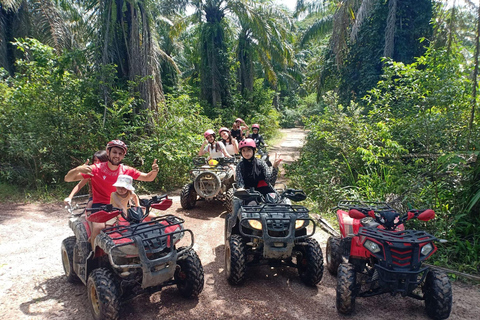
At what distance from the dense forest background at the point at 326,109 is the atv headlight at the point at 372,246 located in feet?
6.93

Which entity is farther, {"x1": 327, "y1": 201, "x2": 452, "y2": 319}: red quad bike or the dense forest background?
the dense forest background

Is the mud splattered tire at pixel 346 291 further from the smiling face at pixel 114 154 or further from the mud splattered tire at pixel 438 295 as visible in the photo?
the smiling face at pixel 114 154

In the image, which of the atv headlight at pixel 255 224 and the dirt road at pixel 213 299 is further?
the atv headlight at pixel 255 224

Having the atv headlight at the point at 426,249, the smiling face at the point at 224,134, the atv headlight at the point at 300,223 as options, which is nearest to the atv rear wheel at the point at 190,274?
the atv headlight at the point at 300,223

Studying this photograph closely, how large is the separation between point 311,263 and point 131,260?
213 cm

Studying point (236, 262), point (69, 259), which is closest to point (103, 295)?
point (69, 259)

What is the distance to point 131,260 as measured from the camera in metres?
3.38

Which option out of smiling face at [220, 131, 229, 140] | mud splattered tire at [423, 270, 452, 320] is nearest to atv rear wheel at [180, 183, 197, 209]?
smiling face at [220, 131, 229, 140]

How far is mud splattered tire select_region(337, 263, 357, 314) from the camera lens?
341 centimetres

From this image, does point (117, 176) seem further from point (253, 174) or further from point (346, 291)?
point (346, 291)

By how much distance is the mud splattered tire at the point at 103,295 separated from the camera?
3066mm

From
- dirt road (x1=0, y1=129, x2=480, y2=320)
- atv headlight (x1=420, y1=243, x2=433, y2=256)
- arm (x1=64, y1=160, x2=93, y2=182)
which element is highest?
arm (x1=64, y1=160, x2=93, y2=182)

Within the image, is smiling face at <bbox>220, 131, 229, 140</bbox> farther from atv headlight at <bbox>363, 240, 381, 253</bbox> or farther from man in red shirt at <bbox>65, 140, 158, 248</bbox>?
atv headlight at <bbox>363, 240, 381, 253</bbox>

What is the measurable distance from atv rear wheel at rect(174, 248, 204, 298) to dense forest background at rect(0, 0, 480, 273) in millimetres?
1564
